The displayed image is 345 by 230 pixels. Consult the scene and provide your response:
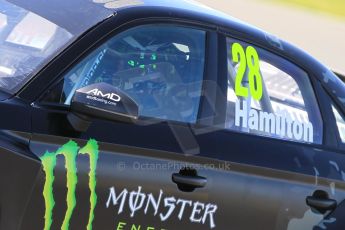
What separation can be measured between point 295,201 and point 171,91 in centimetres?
83

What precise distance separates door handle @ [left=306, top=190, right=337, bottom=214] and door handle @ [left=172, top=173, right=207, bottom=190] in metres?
0.64

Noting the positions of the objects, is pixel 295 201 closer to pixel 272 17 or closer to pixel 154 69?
pixel 154 69

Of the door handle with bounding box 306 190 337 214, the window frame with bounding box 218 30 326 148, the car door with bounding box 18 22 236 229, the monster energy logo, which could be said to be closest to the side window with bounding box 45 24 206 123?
the car door with bounding box 18 22 236 229

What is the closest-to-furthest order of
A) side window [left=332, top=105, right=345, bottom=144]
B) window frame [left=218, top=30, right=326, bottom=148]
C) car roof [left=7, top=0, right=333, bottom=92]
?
1. car roof [left=7, top=0, right=333, bottom=92]
2. window frame [left=218, top=30, right=326, bottom=148]
3. side window [left=332, top=105, right=345, bottom=144]

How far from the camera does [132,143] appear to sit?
10.7 feet

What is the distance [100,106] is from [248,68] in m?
1.01

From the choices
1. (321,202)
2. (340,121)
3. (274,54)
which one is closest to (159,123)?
(274,54)

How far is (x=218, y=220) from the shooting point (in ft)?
11.3

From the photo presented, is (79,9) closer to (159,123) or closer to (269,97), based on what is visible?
(159,123)

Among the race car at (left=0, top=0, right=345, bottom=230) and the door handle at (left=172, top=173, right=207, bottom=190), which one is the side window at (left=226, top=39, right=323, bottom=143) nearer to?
the race car at (left=0, top=0, right=345, bottom=230)

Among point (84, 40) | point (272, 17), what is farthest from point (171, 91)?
point (272, 17)

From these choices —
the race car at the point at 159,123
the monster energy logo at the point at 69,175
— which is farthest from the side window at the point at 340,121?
the monster energy logo at the point at 69,175

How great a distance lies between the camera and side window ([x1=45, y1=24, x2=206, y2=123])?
3.38 metres

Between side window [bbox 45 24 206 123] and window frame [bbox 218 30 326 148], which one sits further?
window frame [bbox 218 30 326 148]
